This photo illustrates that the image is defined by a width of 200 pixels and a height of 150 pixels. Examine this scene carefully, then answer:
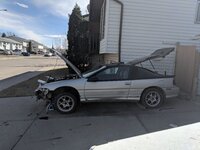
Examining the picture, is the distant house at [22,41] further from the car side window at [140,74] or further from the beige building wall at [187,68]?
the car side window at [140,74]

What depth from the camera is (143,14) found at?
38.0 ft

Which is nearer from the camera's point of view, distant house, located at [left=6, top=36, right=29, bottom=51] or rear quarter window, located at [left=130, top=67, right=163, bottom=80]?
rear quarter window, located at [left=130, top=67, right=163, bottom=80]

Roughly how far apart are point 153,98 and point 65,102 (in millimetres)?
2646

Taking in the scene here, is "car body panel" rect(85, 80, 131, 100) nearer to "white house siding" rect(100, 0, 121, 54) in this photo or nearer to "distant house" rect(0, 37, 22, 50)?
"white house siding" rect(100, 0, 121, 54)

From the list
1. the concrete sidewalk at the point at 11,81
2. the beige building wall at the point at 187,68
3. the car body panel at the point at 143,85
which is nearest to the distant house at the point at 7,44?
the concrete sidewalk at the point at 11,81

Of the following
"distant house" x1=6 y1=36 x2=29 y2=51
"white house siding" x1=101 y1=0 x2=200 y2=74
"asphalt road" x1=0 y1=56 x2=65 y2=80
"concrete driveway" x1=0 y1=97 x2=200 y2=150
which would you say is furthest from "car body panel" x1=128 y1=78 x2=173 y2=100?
"distant house" x1=6 y1=36 x2=29 y2=51

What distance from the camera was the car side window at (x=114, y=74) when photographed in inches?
303

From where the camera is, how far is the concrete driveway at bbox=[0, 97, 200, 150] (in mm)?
5333

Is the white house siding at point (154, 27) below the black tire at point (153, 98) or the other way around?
the other way around

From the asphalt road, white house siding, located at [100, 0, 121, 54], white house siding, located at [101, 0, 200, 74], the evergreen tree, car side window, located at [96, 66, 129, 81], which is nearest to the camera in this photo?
car side window, located at [96, 66, 129, 81]

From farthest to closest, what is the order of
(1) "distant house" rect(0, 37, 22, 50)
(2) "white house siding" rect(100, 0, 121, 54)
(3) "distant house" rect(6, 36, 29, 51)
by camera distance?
(3) "distant house" rect(6, 36, 29, 51) < (1) "distant house" rect(0, 37, 22, 50) < (2) "white house siding" rect(100, 0, 121, 54)

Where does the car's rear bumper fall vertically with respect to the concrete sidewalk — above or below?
above

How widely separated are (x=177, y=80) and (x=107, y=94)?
4018 millimetres

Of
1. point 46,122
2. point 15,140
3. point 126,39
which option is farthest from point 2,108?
point 126,39
